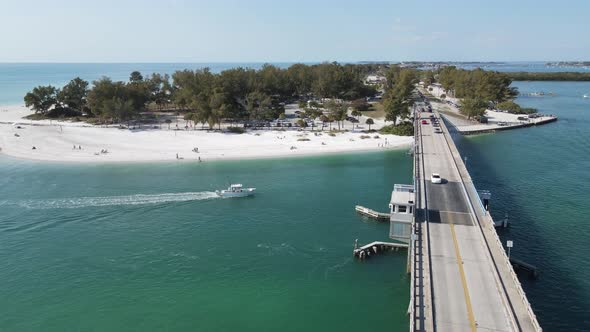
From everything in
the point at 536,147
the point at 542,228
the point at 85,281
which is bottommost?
the point at 85,281

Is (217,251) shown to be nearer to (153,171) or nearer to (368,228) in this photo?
(368,228)

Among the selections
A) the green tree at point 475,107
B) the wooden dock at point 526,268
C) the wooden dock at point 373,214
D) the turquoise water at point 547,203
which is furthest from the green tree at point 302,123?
the wooden dock at point 526,268

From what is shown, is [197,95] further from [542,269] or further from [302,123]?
[542,269]

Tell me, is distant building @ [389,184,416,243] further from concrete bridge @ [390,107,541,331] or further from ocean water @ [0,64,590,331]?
ocean water @ [0,64,590,331]

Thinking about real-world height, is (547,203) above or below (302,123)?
below

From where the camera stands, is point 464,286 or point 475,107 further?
point 475,107

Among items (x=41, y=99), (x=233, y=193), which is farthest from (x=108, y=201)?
(x=41, y=99)

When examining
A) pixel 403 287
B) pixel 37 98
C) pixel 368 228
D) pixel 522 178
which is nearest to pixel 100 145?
pixel 37 98
